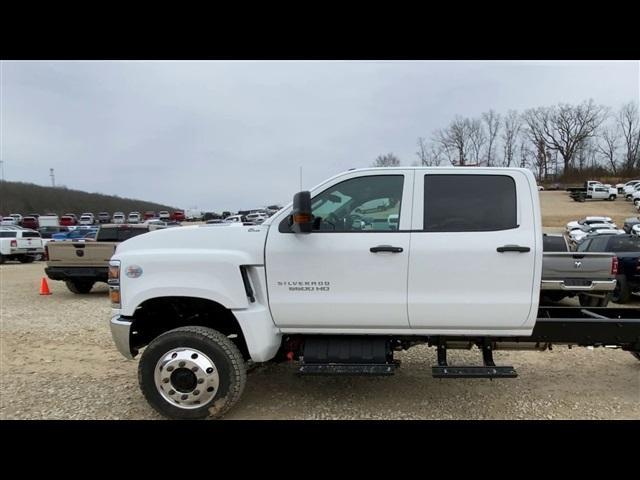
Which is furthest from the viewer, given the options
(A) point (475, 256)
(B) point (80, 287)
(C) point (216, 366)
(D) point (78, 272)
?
(B) point (80, 287)

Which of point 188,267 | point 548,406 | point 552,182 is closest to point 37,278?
point 188,267

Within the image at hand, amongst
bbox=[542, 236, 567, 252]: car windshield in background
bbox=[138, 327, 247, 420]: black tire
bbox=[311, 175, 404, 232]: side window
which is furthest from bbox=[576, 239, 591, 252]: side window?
bbox=[138, 327, 247, 420]: black tire

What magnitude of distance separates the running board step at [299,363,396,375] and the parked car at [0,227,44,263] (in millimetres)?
20446

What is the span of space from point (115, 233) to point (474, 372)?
1019 cm

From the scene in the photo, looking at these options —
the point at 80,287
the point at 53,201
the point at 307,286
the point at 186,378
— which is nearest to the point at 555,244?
the point at 307,286

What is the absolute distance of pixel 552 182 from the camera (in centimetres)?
7050

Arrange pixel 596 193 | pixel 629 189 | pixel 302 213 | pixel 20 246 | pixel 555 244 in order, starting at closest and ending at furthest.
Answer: pixel 302 213
pixel 555 244
pixel 20 246
pixel 629 189
pixel 596 193

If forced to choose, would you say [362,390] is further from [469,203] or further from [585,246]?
[585,246]

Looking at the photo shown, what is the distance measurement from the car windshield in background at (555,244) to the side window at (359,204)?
7.68 m

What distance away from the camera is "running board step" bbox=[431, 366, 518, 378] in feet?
11.1

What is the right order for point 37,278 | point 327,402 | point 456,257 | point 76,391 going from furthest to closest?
point 37,278 → point 76,391 → point 327,402 → point 456,257

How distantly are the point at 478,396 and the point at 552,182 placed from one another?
255ft

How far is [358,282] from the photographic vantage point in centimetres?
341

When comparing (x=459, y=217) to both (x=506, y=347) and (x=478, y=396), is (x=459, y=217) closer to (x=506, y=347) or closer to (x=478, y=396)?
(x=506, y=347)
